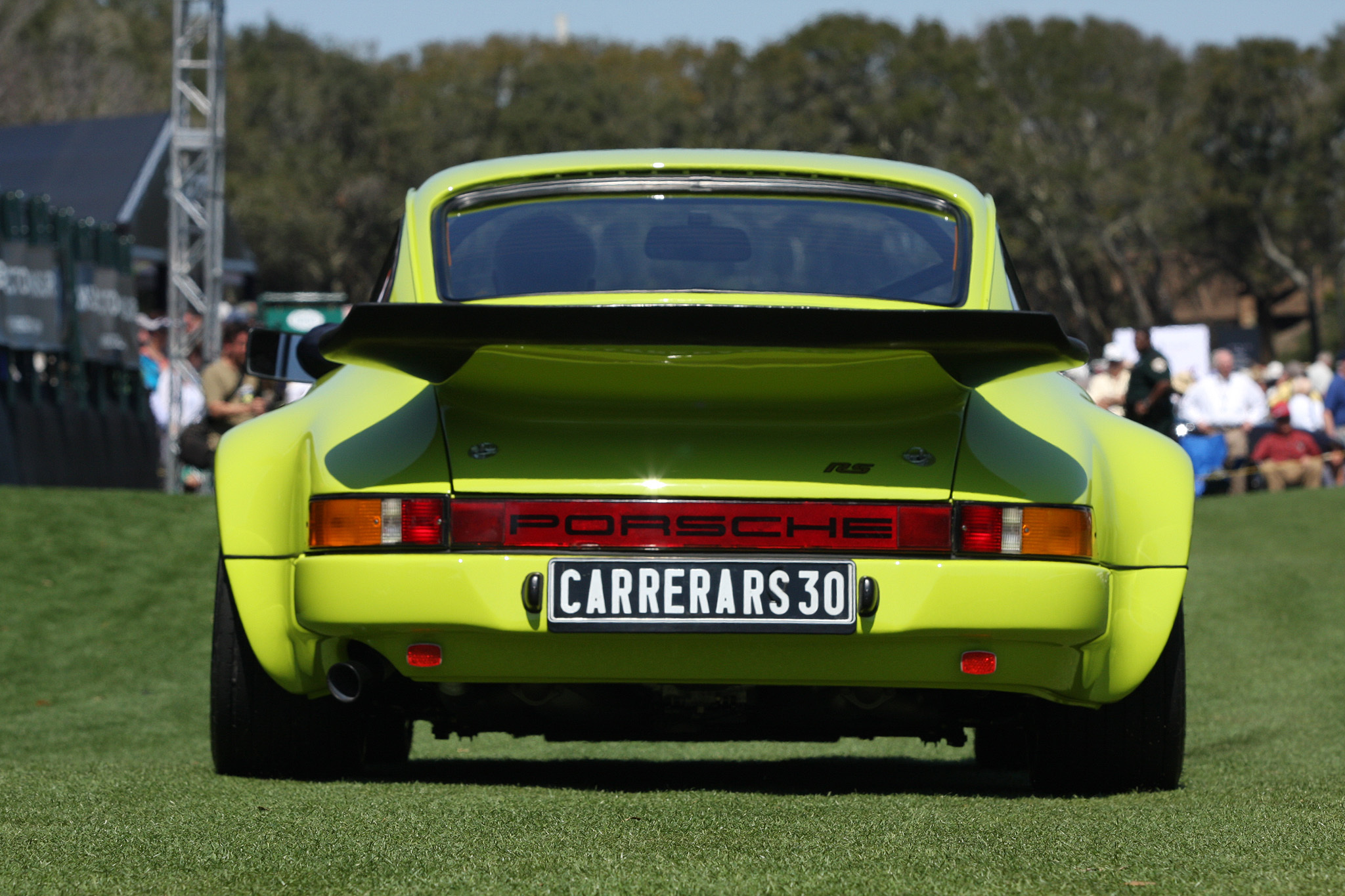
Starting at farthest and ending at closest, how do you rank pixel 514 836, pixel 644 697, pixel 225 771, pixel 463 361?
1. pixel 225 771
2. pixel 644 697
3. pixel 463 361
4. pixel 514 836

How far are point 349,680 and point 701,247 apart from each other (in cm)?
137

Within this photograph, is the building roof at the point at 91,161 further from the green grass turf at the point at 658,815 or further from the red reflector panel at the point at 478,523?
the red reflector panel at the point at 478,523

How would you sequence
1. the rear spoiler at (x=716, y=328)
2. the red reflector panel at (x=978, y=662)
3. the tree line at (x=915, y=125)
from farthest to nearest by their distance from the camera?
the tree line at (x=915, y=125) → the red reflector panel at (x=978, y=662) → the rear spoiler at (x=716, y=328)

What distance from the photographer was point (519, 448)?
3814 millimetres

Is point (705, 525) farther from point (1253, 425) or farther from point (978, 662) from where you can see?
point (1253, 425)

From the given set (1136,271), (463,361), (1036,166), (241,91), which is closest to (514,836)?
(463,361)

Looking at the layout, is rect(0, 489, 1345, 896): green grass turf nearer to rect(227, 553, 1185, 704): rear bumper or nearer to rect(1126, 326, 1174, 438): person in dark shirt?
rect(227, 553, 1185, 704): rear bumper

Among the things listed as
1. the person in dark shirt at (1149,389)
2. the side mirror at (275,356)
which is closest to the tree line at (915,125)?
the person in dark shirt at (1149,389)

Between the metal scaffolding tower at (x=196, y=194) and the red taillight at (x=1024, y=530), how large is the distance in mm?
18191

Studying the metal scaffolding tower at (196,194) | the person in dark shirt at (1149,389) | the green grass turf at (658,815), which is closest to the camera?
the green grass turf at (658,815)

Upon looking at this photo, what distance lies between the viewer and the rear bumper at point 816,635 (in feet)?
12.4

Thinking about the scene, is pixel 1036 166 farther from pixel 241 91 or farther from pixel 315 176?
pixel 241 91

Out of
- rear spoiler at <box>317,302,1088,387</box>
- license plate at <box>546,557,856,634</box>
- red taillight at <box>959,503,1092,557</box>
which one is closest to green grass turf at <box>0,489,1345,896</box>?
license plate at <box>546,557,856,634</box>

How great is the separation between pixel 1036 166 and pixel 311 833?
178 ft
